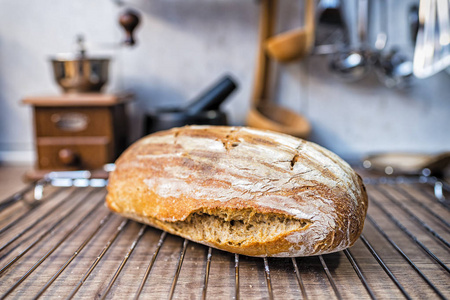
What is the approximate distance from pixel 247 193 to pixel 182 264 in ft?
0.56

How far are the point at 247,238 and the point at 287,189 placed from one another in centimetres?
11

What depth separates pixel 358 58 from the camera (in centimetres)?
132

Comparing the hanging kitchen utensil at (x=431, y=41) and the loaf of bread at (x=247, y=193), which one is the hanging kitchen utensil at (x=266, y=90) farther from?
the loaf of bread at (x=247, y=193)

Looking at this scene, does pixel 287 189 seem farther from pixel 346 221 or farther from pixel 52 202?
pixel 52 202

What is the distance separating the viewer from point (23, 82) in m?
1.46

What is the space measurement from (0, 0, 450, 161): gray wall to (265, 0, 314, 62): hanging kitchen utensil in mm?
132

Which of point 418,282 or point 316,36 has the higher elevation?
point 316,36

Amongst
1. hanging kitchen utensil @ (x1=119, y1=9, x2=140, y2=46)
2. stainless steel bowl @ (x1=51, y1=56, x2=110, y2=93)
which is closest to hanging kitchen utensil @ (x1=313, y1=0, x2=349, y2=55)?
hanging kitchen utensil @ (x1=119, y1=9, x2=140, y2=46)

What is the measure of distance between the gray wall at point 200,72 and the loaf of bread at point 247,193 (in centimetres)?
62

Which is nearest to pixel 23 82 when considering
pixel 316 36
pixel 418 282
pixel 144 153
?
pixel 144 153

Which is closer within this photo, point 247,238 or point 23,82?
point 247,238

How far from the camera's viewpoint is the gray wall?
4.63 feet

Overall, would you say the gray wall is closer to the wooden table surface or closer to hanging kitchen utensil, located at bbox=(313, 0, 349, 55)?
hanging kitchen utensil, located at bbox=(313, 0, 349, 55)

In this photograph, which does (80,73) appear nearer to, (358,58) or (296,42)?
(296,42)
